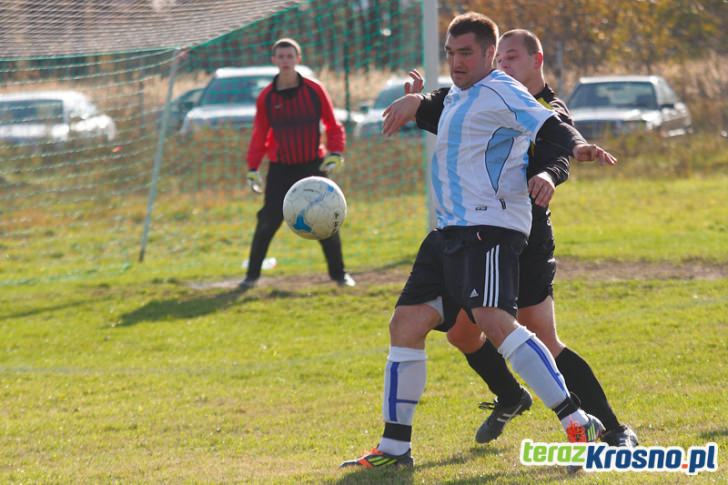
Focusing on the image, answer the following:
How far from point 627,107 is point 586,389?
38.8 feet

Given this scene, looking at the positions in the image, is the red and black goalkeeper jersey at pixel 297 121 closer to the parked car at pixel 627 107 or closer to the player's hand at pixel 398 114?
the player's hand at pixel 398 114

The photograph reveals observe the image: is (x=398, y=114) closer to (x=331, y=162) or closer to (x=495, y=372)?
(x=495, y=372)

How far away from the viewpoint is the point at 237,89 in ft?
52.8

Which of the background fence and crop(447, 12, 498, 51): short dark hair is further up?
crop(447, 12, 498, 51): short dark hair

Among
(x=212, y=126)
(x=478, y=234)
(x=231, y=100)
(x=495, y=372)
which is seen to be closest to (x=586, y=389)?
(x=495, y=372)

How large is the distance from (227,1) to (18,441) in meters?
5.45

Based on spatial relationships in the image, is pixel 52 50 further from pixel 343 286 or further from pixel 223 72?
pixel 223 72

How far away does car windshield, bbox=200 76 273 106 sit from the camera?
588 inches

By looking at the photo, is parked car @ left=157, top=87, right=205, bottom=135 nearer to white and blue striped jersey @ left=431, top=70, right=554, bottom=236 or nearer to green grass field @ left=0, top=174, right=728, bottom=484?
green grass field @ left=0, top=174, right=728, bottom=484

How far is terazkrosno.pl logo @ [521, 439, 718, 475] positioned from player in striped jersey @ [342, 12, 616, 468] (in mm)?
89

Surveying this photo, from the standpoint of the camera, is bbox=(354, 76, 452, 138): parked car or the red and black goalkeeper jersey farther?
bbox=(354, 76, 452, 138): parked car

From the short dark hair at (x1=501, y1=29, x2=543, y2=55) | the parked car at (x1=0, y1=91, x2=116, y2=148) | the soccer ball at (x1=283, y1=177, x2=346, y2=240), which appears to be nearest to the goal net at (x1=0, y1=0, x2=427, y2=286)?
the parked car at (x1=0, y1=91, x2=116, y2=148)

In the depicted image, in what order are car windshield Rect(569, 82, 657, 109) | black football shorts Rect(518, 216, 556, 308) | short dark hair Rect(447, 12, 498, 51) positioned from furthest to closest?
car windshield Rect(569, 82, 657, 109) → black football shorts Rect(518, 216, 556, 308) → short dark hair Rect(447, 12, 498, 51)

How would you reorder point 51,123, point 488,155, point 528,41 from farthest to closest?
point 51,123 → point 528,41 → point 488,155
